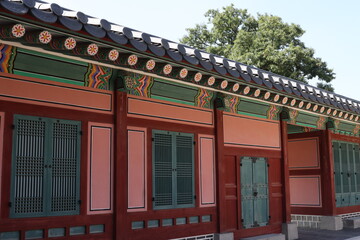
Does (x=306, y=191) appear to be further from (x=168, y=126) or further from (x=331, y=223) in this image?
(x=168, y=126)

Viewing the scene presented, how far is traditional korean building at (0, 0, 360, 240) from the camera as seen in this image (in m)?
5.84

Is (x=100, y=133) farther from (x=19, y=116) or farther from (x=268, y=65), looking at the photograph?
(x=268, y=65)

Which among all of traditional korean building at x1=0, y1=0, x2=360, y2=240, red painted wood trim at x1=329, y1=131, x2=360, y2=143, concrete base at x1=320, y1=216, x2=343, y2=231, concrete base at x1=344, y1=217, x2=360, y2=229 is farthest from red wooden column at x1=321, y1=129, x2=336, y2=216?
traditional korean building at x1=0, y1=0, x2=360, y2=240

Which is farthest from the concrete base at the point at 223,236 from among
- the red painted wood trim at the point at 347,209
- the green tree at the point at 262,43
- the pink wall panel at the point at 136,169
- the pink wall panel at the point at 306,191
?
the green tree at the point at 262,43

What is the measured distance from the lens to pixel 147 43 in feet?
19.9

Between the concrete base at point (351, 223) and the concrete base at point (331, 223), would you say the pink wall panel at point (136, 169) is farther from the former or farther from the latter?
the concrete base at point (351, 223)

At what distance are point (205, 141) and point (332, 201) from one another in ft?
19.1

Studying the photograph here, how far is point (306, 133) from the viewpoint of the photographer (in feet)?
43.9

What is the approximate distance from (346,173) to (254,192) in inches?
213

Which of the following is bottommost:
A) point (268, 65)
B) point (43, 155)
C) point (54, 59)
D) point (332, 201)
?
point (332, 201)

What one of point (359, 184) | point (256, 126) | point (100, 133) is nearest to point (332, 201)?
point (359, 184)

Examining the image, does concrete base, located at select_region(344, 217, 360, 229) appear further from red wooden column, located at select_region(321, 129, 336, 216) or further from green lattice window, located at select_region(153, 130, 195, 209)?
green lattice window, located at select_region(153, 130, 195, 209)

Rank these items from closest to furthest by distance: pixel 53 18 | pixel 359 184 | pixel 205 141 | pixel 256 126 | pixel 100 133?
1. pixel 53 18
2. pixel 100 133
3. pixel 205 141
4. pixel 256 126
5. pixel 359 184

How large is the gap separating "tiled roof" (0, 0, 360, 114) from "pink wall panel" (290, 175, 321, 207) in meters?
3.94
